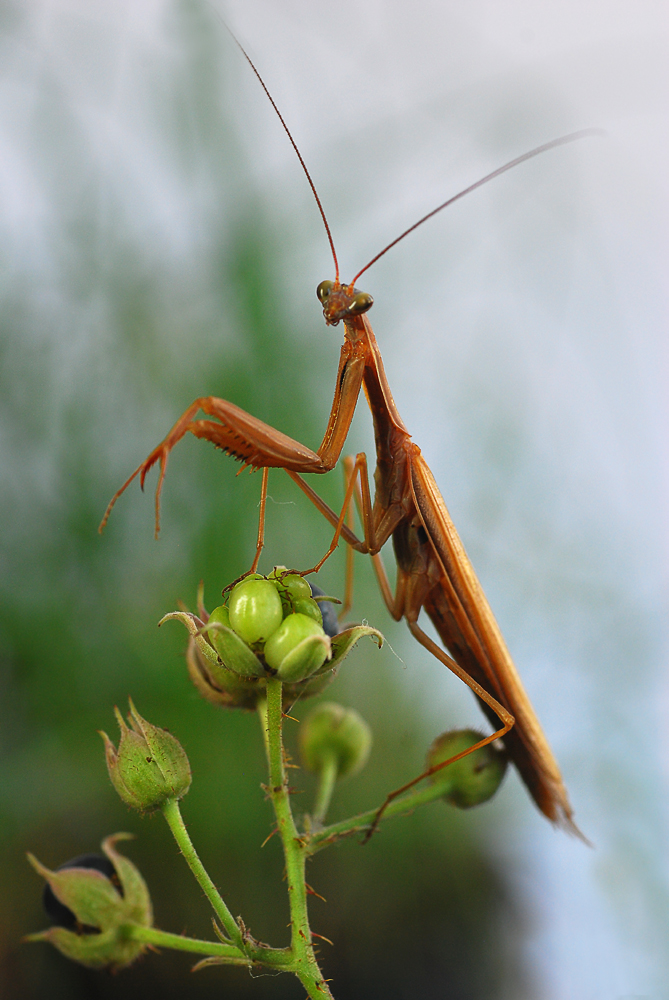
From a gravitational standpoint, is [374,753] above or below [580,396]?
below

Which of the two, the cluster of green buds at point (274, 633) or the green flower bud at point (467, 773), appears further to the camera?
the green flower bud at point (467, 773)

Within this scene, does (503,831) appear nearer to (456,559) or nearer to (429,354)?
(456,559)

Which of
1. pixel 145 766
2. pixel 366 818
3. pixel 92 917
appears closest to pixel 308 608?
pixel 145 766

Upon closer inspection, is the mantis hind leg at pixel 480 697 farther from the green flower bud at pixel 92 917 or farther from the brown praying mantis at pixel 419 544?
the green flower bud at pixel 92 917

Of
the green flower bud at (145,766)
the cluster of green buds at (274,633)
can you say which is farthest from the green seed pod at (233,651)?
the green flower bud at (145,766)

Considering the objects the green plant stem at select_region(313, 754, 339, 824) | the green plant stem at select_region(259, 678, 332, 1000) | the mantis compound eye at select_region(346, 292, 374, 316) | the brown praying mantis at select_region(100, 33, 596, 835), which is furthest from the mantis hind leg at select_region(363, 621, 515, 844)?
the mantis compound eye at select_region(346, 292, 374, 316)

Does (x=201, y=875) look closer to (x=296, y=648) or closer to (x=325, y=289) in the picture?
(x=296, y=648)

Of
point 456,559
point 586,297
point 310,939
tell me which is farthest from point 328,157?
point 310,939
